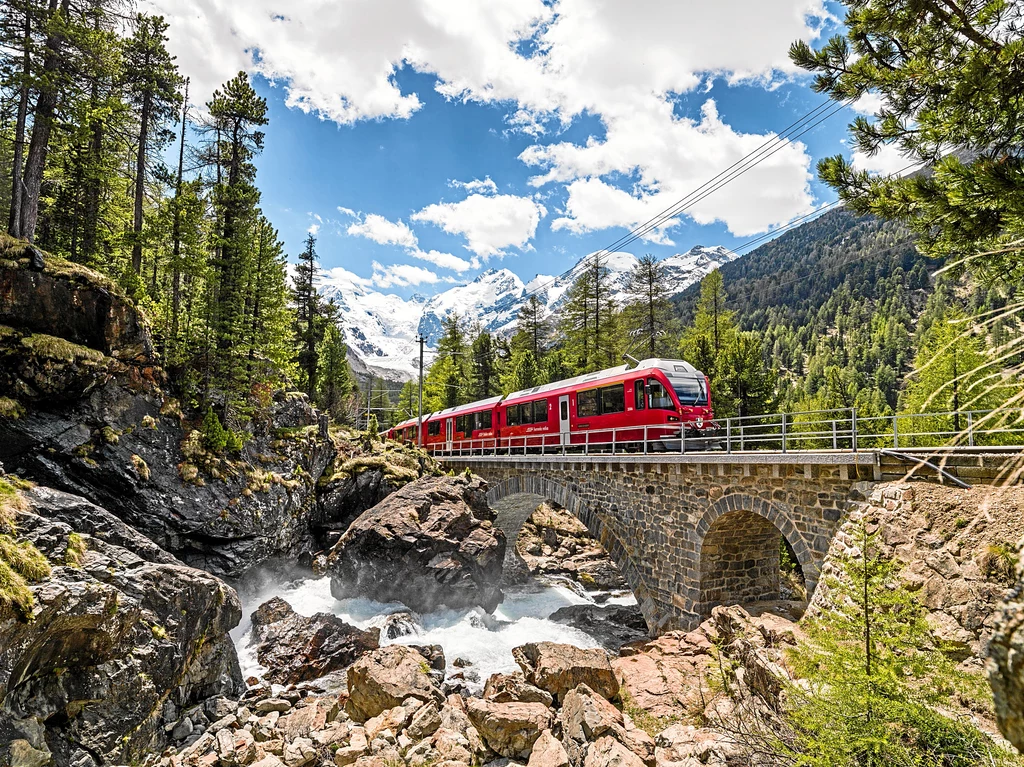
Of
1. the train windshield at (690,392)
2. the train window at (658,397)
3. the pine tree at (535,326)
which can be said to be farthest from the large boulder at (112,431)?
the pine tree at (535,326)

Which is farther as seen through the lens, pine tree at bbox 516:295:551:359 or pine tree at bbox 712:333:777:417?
pine tree at bbox 516:295:551:359

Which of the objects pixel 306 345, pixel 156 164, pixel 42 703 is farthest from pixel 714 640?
pixel 306 345

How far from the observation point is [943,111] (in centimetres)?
615

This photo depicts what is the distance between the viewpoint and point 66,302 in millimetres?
13109

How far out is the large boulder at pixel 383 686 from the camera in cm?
1016

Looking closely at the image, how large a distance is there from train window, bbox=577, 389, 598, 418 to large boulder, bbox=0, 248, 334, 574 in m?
11.6

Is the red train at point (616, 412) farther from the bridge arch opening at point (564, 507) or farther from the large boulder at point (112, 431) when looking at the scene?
the large boulder at point (112, 431)

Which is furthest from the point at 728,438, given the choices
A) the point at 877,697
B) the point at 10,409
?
the point at 10,409

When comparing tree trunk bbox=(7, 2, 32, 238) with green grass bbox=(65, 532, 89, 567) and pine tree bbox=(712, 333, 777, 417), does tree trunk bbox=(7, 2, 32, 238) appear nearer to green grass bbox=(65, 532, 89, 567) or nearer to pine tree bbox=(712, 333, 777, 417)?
green grass bbox=(65, 532, 89, 567)

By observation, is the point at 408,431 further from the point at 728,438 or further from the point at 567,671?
the point at 567,671

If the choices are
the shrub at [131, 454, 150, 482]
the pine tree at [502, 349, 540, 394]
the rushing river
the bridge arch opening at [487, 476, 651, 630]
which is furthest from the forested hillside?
the pine tree at [502, 349, 540, 394]

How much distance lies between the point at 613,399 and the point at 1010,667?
17270 mm

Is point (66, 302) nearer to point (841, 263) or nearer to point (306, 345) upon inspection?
point (306, 345)

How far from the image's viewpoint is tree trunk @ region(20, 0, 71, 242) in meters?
13.5
